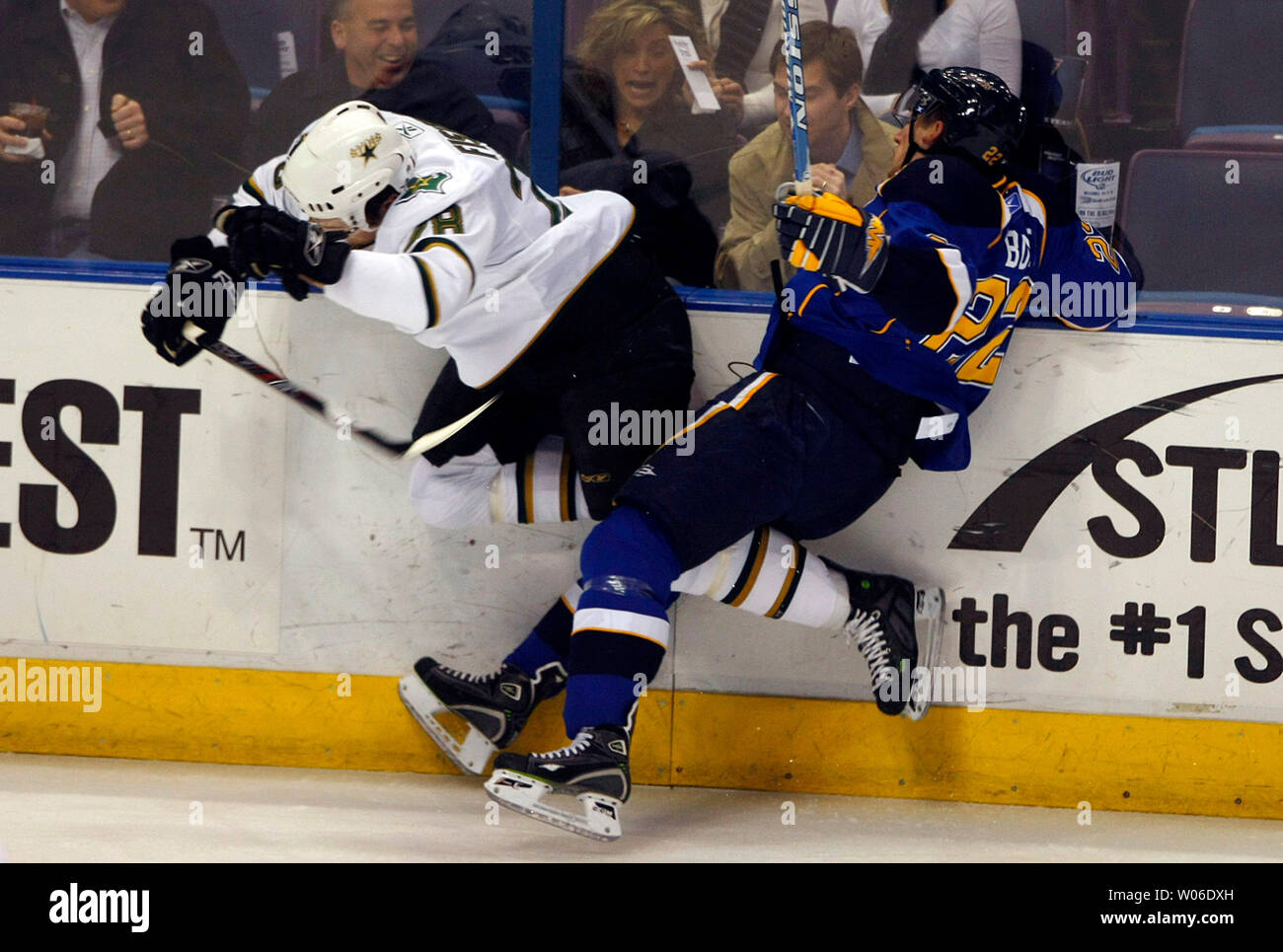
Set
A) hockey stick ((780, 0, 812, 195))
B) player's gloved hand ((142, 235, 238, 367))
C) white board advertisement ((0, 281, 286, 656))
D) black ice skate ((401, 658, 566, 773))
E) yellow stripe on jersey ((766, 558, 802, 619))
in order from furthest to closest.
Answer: white board advertisement ((0, 281, 286, 656)) → black ice skate ((401, 658, 566, 773)) → yellow stripe on jersey ((766, 558, 802, 619)) → player's gloved hand ((142, 235, 238, 367)) → hockey stick ((780, 0, 812, 195))

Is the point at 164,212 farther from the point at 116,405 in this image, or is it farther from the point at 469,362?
the point at 469,362

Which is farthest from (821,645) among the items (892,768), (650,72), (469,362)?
(650,72)

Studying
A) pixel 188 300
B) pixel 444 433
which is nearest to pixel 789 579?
pixel 444 433

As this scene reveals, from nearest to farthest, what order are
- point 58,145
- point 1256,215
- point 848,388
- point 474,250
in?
point 474,250 < point 848,388 < point 1256,215 < point 58,145

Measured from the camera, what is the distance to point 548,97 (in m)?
2.84

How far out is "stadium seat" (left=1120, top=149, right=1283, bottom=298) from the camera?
2.82m

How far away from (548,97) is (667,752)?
4.30ft

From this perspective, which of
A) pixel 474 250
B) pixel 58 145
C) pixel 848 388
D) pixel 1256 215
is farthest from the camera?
pixel 58 145

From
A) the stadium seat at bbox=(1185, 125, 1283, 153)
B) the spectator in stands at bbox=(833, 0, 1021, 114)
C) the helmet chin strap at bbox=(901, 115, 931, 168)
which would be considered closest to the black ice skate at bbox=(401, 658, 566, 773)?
the helmet chin strap at bbox=(901, 115, 931, 168)

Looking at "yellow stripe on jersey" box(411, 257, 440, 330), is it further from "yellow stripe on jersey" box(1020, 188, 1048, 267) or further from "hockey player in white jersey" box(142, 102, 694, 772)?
"yellow stripe on jersey" box(1020, 188, 1048, 267)

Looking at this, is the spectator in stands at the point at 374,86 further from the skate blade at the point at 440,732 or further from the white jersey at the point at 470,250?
the skate blade at the point at 440,732

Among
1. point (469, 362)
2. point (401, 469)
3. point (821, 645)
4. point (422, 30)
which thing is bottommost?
point (821, 645)

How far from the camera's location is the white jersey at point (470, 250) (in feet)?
7.68

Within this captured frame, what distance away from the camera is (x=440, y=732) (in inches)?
112
